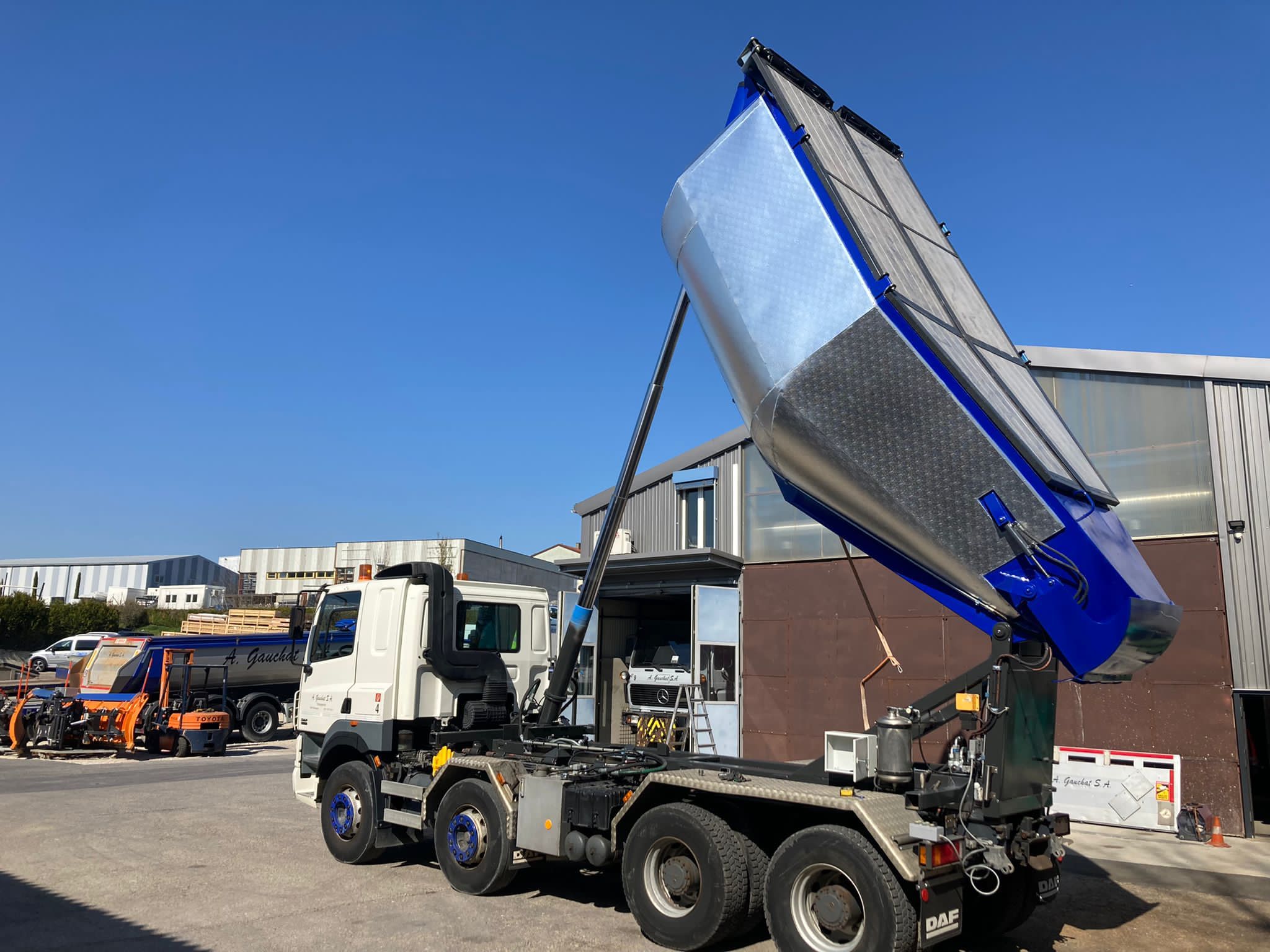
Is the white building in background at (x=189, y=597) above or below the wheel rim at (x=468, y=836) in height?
above

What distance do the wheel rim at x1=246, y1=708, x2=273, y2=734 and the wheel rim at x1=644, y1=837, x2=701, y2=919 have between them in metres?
19.1

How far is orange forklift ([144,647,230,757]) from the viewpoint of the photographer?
19.7 m

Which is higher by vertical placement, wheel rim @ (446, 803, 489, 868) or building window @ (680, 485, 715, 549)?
building window @ (680, 485, 715, 549)

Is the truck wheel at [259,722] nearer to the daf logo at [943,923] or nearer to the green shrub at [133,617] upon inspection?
the daf logo at [943,923]

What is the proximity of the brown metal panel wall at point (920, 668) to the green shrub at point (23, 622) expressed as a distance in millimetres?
46853

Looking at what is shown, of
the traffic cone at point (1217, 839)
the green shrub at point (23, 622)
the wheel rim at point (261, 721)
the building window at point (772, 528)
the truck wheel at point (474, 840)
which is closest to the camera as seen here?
the truck wheel at point (474, 840)

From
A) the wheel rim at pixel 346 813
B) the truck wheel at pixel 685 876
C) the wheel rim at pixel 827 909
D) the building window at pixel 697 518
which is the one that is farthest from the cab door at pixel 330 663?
the building window at pixel 697 518

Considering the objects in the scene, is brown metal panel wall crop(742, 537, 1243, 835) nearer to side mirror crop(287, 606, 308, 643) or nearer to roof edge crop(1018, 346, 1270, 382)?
roof edge crop(1018, 346, 1270, 382)

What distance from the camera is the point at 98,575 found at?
10262cm

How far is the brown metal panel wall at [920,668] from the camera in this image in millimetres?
12422

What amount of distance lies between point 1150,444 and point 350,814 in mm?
12096

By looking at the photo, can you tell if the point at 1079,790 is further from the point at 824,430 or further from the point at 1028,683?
the point at 824,430

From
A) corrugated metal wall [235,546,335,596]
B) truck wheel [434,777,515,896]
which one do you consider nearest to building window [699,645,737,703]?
truck wheel [434,777,515,896]

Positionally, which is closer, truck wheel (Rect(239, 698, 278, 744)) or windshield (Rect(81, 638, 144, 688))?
windshield (Rect(81, 638, 144, 688))
